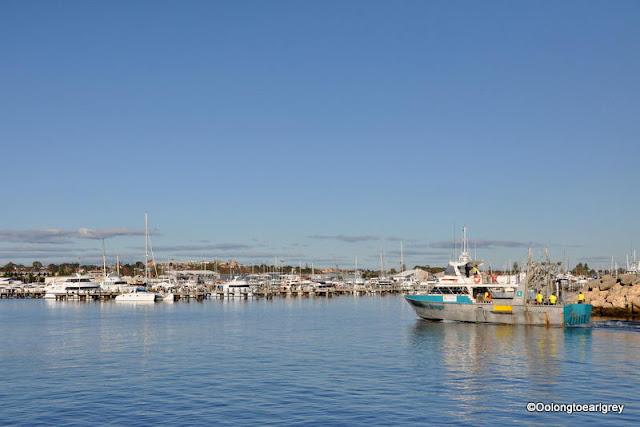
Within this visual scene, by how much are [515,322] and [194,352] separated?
35.3 metres

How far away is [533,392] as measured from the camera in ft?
103

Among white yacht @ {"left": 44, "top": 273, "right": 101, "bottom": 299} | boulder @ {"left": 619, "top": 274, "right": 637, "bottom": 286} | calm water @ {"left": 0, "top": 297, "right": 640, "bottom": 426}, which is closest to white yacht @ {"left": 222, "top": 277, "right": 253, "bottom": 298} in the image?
white yacht @ {"left": 44, "top": 273, "right": 101, "bottom": 299}

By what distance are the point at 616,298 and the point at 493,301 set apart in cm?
2805

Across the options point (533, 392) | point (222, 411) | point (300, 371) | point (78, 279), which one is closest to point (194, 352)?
point (300, 371)

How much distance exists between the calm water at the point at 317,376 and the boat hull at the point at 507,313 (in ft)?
6.33

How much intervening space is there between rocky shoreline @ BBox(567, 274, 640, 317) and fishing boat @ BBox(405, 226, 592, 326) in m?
11.2

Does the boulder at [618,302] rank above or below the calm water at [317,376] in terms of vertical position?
below

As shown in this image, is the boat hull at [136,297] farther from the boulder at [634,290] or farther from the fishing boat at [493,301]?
the boulder at [634,290]

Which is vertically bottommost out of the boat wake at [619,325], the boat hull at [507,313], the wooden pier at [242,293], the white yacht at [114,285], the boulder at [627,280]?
the wooden pier at [242,293]

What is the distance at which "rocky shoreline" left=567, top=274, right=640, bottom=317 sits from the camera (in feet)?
259

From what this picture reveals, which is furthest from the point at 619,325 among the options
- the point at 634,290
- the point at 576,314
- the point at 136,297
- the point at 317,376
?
the point at 136,297

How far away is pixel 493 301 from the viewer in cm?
6606

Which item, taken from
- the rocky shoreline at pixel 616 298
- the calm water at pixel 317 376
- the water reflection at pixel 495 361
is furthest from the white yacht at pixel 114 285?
the rocky shoreline at pixel 616 298

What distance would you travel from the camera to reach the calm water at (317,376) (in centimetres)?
2742
